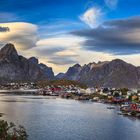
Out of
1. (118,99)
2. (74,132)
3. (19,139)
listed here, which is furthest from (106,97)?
(19,139)

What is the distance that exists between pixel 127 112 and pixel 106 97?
251 ft

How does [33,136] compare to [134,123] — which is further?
[134,123]

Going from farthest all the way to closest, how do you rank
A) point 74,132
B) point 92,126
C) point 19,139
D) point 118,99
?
point 118,99 < point 92,126 < point 74,132 < point 19,139

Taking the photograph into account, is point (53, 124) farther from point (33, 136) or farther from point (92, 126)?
point (33, 136)

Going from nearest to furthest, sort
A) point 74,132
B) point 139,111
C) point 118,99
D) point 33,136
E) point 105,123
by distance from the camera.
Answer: point 33,136 → point 74,132 → point 105,123 → point 139,111 → point 118,99

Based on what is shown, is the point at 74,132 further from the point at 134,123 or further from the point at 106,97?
the point at 106,97

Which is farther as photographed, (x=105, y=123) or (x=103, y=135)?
A: (x=105, y=123)

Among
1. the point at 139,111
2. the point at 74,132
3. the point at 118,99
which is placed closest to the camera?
the point at 74,132

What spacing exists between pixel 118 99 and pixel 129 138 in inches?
4102

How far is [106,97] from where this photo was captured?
187 metres

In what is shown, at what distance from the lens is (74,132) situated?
69750mm

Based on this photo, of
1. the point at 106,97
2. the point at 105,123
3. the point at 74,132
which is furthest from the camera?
the point at 106,97

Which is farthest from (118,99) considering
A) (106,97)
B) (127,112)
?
(127,112)

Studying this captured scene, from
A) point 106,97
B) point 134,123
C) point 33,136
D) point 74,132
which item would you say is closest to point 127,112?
point 134,123
